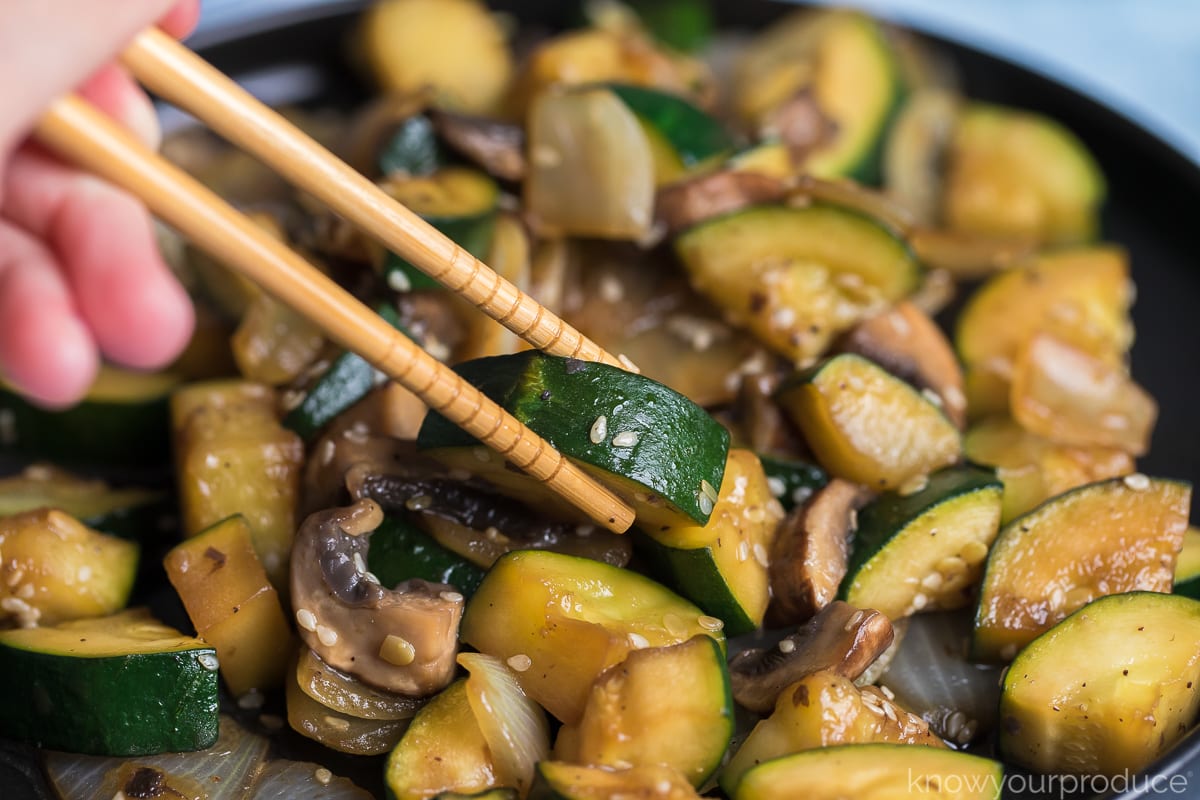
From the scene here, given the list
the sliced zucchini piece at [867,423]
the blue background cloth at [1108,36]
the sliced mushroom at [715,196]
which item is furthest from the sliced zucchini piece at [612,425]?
the blue background cloth at [1108,36]

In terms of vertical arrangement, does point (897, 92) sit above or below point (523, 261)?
above

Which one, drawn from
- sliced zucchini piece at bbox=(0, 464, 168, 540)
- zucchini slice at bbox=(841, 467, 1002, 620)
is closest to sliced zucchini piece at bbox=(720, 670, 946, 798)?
zucchini slice at bbox=(841, 467, 1002, 620)

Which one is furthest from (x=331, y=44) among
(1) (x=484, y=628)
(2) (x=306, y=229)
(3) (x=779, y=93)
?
(1) (x=484, y=628)

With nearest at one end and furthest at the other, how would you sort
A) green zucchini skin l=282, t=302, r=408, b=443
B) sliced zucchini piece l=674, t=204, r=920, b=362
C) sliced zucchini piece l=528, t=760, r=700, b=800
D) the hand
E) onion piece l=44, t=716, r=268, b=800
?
the hand < sliced zucchini piece l=528, t=760, r=700, b=800 < onion piece l=44, t=716, r=268, b=800 < green zucchini skin l=282, t=302, r=408, b=443 < sliced zucchini piece l=674, t=204, r=920, b=362

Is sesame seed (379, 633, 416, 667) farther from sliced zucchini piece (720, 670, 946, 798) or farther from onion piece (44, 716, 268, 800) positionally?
sliced zucchini piece (720, 670, 946, 798)

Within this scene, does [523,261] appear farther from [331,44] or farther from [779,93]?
[331,44]

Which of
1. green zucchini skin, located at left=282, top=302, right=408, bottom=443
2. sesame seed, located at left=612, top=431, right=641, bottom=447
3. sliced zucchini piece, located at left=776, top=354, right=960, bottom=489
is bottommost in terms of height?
green zucchini skin, located at left=282, top=302, right=408, bottom=443

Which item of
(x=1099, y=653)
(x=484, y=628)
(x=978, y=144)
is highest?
(x=978, y=144)

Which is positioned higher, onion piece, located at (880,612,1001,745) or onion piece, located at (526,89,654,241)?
onion piece, located at (526,89,654,241)
